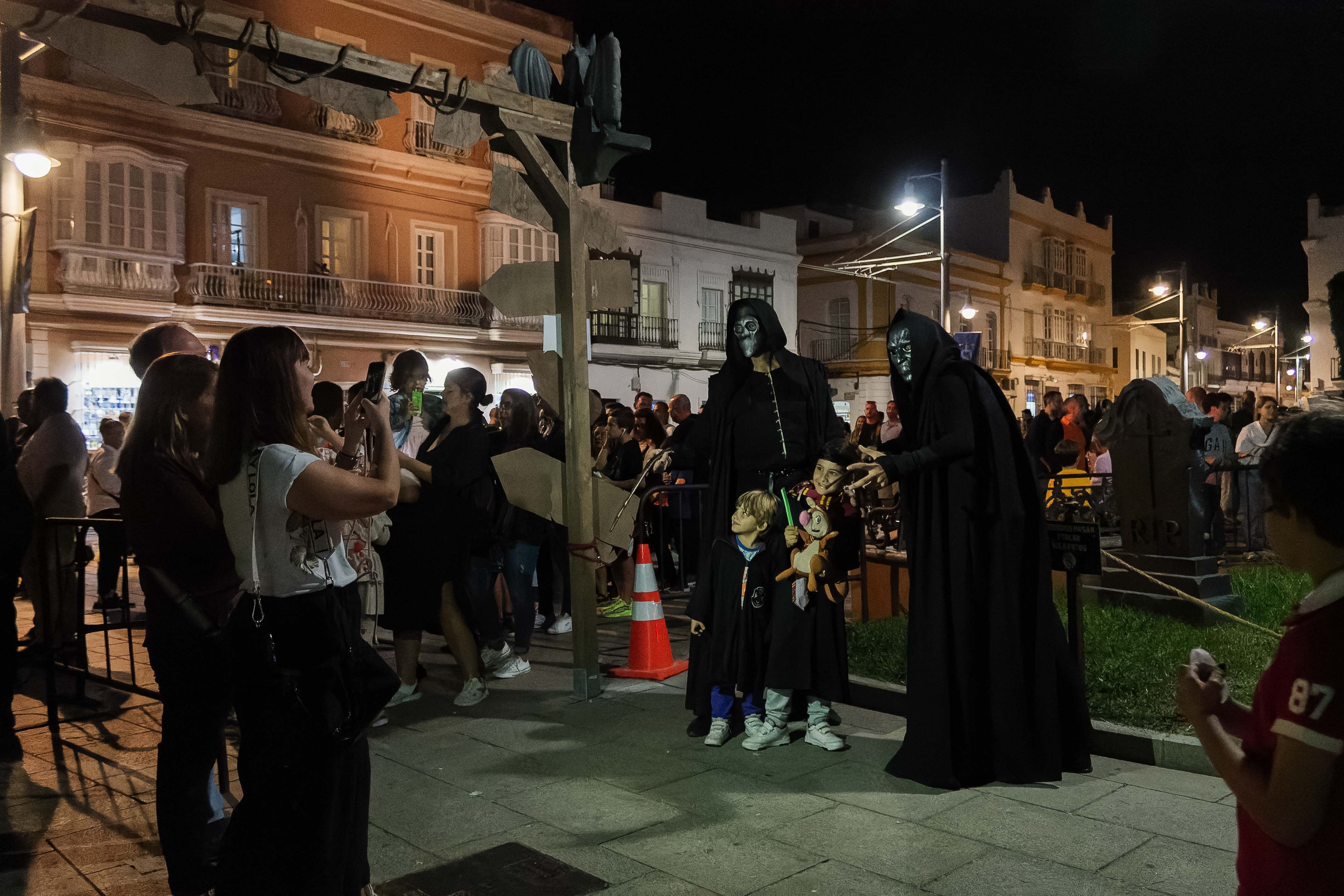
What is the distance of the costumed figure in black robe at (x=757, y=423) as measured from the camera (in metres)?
5.54

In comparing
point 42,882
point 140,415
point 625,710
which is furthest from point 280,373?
point 625,710

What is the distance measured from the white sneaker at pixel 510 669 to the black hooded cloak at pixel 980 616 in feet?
9.97

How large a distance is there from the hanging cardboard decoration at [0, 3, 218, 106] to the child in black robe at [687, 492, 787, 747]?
128 inches

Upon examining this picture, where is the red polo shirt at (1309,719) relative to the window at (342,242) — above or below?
below

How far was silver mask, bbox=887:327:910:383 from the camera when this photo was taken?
16.4ft

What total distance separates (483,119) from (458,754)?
358cm

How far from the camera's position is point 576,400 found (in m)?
6.36

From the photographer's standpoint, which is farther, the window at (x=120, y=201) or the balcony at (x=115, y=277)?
the window at (x=120, y=201)

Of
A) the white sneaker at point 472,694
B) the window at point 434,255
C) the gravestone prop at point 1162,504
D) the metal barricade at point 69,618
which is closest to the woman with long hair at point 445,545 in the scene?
the white sneaker at point 472,694

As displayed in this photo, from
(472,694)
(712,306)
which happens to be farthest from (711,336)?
(472,694)

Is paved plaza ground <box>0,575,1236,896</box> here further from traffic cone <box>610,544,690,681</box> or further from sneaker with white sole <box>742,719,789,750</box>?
traffic cone <box>610,544,690,681</box>

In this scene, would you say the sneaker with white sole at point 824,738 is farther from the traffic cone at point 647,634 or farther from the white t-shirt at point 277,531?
the white t-shirt at point 277,531

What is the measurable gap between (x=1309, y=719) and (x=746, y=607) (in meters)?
3.82

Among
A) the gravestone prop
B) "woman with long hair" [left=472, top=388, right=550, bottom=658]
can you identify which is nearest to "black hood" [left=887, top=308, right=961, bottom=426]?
"woman with long hair" [left=472, top=388, right=550, bottom=658]
